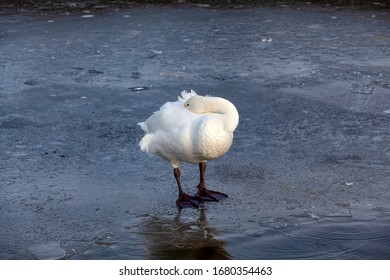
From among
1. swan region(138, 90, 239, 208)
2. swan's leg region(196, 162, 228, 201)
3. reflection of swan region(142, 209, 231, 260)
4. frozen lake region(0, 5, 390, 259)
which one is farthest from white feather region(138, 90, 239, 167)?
reflection of swan region(142, 209, 231, 260)

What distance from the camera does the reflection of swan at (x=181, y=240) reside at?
16.9ft

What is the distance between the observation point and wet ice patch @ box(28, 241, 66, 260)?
16.8 feet

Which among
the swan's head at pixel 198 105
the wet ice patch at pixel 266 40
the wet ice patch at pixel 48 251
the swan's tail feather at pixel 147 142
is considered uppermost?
the swan's head at pixel 198 105

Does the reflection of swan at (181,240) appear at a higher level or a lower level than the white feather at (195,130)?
lower

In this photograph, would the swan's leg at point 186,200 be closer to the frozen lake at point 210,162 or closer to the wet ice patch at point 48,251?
the frozen lake at point 210,162

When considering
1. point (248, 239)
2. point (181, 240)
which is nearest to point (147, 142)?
point (181, 240)

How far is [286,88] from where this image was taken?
8656 mm

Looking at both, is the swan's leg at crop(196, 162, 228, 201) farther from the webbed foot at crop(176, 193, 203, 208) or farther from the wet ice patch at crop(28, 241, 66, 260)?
the wet ice patch at crop(28, 241, 66, 260)

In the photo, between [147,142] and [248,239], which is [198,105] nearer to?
[147,142]

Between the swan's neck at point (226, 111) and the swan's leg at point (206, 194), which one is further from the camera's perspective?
the swan's leg at point (206, 194)

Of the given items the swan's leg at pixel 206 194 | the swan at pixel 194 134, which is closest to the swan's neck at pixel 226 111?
the swan at pixel 194 134

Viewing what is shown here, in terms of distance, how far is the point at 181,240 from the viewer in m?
5.37

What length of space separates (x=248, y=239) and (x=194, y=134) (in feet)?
3.07
